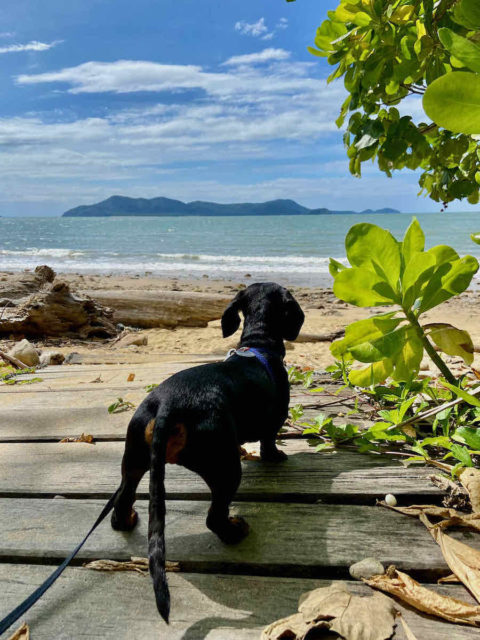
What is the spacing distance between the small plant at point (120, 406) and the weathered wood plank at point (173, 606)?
139cm

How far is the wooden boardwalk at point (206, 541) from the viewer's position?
3.92 feet

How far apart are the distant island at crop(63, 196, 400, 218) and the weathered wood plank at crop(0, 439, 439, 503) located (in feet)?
→ 504

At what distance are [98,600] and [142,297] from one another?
7991mm

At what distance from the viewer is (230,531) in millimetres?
1486

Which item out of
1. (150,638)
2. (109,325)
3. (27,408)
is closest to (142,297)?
(109,325)

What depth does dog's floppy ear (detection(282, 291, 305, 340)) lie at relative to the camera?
251 centimetres

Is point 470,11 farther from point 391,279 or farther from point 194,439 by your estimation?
point 194,439

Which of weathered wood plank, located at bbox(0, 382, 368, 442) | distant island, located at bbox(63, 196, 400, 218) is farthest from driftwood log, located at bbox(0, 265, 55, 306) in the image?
distant island, located at bbox(63, 196, 400, 218)

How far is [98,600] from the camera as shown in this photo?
4.13 ft

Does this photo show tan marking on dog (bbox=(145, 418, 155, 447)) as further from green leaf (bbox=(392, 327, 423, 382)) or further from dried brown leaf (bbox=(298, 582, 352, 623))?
green leaf (bbox=(392, 327, 423, 382))

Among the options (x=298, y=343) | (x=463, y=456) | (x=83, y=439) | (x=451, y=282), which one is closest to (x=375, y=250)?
(x=451, y=282)

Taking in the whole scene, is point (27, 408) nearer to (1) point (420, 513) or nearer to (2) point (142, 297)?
(1) point (420, 513)

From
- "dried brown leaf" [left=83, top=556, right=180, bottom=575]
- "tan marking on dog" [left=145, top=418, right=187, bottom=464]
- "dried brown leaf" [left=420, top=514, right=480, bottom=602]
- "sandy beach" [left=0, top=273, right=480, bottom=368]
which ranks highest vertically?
"tan marking on dog" [left=145, top=418, right=187, bottom=464]

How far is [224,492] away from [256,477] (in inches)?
17.6
